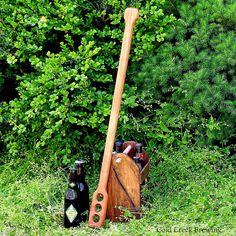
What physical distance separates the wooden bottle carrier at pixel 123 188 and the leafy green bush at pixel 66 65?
66cm

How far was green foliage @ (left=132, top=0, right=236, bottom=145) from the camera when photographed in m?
4.45

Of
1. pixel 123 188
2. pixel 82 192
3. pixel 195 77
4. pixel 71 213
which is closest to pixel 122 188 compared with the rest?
pixel 123 188

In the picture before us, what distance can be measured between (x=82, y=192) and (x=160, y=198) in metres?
0.64

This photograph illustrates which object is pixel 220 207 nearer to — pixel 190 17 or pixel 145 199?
pixel 145 199

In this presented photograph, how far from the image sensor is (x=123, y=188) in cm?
380

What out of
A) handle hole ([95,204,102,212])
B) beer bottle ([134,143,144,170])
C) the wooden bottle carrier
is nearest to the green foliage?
beer bottle ([134,143,144,170])

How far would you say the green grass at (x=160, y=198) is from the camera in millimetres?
3684

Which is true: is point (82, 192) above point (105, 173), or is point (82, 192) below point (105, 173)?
below

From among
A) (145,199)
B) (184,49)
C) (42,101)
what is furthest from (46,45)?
(145,199)

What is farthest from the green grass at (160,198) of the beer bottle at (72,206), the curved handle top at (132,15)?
the curved handle top at (132,15)

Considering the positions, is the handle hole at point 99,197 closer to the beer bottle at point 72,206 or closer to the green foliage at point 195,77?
the beer bottle at point 72,206

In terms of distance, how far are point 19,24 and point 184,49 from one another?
4.30ft

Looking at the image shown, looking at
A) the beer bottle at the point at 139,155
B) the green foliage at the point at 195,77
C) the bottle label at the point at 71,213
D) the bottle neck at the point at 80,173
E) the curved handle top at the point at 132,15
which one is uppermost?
the curved handle top at the point at 132,15

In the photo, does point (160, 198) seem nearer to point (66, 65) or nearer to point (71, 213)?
point (71, 213)
